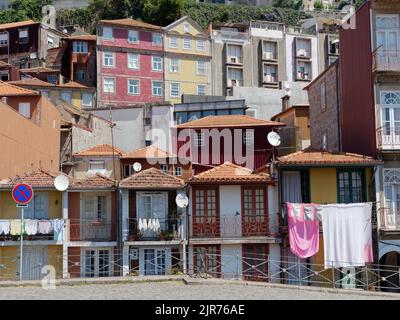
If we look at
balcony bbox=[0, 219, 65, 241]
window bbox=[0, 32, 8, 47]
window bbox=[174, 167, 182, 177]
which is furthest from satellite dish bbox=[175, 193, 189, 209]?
window bbox=[0, 32, 8, 47]

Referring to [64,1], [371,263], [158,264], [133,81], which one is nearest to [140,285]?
[158,264]

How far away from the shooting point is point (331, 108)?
133 feet

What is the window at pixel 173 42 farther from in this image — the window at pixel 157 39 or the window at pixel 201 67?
the window at pixel 201 67

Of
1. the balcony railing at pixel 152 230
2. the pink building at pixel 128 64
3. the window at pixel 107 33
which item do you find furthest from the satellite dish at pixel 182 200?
the window at pixel 107 33

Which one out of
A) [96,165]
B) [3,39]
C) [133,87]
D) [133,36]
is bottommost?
[96,165]

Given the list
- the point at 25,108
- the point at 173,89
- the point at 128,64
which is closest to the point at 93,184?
the point at 25,108

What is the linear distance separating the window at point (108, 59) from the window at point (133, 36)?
8.36 ft

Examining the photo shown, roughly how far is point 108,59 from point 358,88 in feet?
132

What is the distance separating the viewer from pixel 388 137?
33.7 meters

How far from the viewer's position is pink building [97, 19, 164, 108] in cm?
7181

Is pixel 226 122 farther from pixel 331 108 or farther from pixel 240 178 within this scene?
pixel 240 178

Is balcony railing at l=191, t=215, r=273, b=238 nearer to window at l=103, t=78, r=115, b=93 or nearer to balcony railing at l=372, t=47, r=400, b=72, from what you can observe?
balcony railing at l=372, t=47, r=400, b=72

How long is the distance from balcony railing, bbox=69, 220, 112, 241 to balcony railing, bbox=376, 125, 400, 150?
1342 cm

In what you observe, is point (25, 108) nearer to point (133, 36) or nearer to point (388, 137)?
point (388, 137)
